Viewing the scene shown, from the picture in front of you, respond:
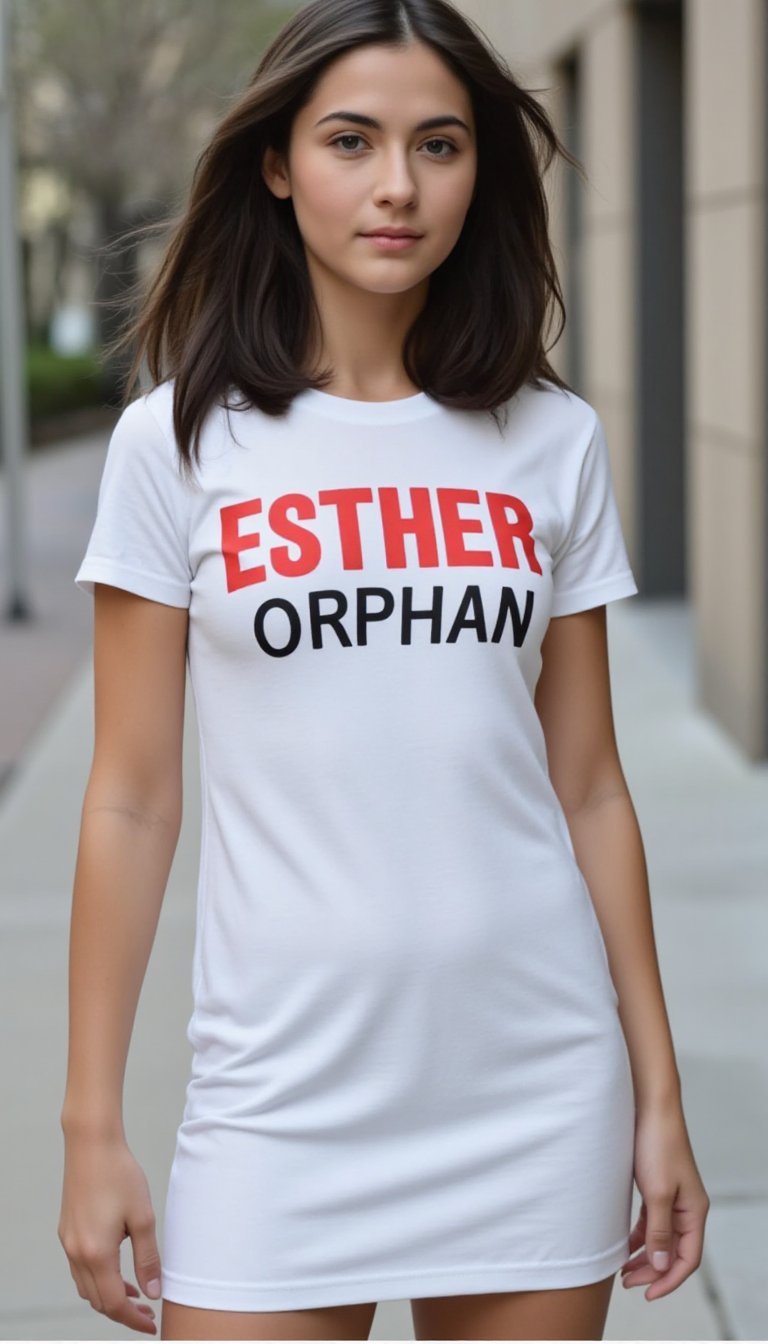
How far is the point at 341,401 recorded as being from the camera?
195 cm

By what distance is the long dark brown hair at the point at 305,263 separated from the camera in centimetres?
194

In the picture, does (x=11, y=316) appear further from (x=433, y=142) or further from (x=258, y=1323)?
(x=258, y=1323)

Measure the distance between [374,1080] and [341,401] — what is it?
63cm

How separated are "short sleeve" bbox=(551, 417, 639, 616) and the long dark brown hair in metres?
0.11

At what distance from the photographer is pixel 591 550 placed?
2041mm

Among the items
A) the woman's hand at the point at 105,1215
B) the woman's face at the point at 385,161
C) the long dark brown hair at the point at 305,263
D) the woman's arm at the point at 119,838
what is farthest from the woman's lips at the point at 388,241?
the woman's hand at the point at 105,1215

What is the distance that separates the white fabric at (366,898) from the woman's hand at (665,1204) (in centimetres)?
5

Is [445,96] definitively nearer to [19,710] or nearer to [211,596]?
[211,596]

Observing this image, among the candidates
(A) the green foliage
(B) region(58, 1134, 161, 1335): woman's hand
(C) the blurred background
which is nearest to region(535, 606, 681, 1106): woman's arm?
(B) region(58, 1134, 161, 1335): woman's hand

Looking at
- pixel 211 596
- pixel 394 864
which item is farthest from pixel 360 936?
pixel 211 596

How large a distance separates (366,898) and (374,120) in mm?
709

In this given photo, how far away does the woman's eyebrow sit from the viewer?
6.23ft

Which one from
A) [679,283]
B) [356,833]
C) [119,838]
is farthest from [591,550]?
[679,283]

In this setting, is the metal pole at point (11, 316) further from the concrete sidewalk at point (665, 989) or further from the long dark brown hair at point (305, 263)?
the long dark brown hair at point (305, 263)
